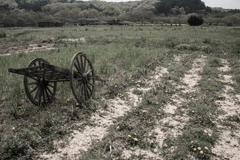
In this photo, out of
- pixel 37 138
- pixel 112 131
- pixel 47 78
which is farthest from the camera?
pixel 47 78

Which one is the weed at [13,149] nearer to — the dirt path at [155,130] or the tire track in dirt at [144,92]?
the dirt path at [155,130]

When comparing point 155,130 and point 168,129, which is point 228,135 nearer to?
point 168,129

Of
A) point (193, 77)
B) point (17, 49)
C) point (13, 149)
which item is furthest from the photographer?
point (17, 49)

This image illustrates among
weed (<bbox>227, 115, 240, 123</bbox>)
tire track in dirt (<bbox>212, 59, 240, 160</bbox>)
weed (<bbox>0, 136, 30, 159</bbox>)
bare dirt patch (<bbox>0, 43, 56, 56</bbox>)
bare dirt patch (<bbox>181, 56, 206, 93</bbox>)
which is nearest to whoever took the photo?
weed (<bbox>0, 136, 30, 159</bbox>)

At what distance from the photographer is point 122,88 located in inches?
258

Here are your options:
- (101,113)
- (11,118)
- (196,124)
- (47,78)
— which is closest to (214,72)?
(196,124)

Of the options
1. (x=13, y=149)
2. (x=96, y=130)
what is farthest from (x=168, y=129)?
(x=13, y=149)

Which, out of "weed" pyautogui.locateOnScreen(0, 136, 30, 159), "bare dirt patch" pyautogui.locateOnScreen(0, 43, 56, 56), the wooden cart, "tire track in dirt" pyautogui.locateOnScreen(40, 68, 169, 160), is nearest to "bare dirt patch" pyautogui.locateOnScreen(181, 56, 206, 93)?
"tire track in dirt" pyautogui.locateOnScreen(40, 68, 169, 160)

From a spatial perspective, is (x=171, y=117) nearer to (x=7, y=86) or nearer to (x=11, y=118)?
(x=11, y=118)

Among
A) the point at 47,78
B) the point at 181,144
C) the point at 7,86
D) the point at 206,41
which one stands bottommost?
the point at 181,144

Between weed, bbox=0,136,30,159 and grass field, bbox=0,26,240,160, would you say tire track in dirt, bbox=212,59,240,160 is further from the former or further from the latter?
weed, bbox=0,136,30,159

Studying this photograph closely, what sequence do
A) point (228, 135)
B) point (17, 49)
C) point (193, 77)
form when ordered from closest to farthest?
point (228, 135)
point (193, 77)
point (17, 49)

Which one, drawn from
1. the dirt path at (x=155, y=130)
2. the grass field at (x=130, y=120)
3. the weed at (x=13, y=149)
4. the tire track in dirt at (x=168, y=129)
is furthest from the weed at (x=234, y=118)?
the weed at (x=13, y=149)

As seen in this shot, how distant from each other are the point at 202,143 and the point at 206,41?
49.1 ft
